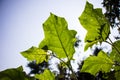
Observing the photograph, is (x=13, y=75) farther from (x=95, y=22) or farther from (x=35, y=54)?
(x=95, y=22)

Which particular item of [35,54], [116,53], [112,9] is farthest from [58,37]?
[112,9]

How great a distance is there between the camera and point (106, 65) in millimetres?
1107

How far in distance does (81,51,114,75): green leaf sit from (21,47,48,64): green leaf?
304 mm

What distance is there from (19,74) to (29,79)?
0.16 ft

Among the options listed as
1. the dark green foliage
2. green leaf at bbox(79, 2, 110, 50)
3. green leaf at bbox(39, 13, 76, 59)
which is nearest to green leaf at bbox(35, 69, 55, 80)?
green leaf at bbox(39, 13, 76, 59)

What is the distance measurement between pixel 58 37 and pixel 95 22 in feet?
0.83

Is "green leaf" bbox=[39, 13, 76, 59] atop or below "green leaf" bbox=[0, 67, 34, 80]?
atop

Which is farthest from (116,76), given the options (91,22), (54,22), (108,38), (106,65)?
(54,22)

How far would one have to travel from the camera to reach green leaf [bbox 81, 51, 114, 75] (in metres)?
1.10

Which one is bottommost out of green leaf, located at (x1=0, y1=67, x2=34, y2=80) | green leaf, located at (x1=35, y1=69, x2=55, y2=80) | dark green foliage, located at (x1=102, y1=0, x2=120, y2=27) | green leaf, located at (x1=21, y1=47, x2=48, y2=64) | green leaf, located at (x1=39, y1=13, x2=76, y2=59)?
green leaf, located at (x1=35, y1=69, x2=55, y2=80)

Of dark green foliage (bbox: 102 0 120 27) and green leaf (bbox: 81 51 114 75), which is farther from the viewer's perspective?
dark green foliage (bbox: 102 0 120 27)

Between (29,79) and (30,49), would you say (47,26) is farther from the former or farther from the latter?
(29,79)

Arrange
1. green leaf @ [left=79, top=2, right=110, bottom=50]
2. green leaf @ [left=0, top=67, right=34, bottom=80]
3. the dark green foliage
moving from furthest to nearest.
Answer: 1. the dark green foliage
2. green leaf @ [left=79, top=2, right=110, bottom=50]
3. green leaf @ [left=0, top=67, right=34, bottom=80]

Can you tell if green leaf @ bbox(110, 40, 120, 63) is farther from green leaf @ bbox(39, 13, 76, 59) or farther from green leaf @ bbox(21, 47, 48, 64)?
green leaf @ bbox(21, 47, 48, 64)
